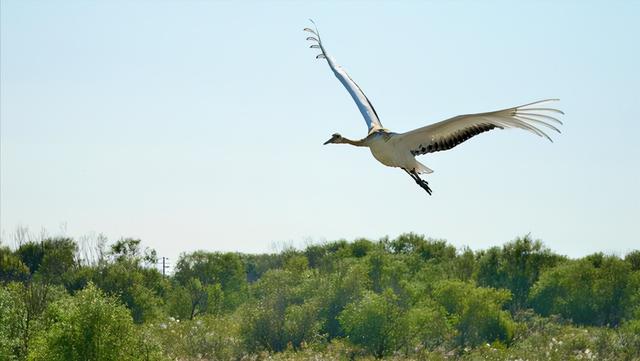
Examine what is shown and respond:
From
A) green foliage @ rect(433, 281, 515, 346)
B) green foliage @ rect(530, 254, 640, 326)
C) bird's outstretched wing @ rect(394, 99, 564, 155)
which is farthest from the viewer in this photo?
green foliage @ rect(530, 254, 640, 326)

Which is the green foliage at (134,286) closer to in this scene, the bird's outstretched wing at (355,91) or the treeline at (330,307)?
the treeline at (330,307)

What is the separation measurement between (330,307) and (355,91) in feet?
156

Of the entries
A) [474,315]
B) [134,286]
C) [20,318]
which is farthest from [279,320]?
[20,318]

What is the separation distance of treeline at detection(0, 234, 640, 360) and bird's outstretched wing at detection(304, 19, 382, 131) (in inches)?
1022

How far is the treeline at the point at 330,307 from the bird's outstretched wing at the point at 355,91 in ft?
Answer: 85.2

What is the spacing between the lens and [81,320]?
48781 mm

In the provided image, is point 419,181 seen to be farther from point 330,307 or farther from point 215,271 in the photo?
point 215,271

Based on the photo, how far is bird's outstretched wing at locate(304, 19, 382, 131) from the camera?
23.4 metres

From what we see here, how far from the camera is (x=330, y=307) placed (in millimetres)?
71500

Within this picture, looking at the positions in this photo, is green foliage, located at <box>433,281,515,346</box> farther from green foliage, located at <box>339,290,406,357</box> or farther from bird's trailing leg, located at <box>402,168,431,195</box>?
bird's trailing leg, located at <box>402,168,431,195</box>

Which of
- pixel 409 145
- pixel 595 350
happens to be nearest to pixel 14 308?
pixel 595 350

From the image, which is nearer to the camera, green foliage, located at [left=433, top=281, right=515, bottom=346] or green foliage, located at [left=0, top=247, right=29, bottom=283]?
green foliage, located at [left=433, top=281, right=515, bottom=346]

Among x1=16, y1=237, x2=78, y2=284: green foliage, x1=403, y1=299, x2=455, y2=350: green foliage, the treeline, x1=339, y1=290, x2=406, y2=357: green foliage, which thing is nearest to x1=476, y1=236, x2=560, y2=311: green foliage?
the treeline

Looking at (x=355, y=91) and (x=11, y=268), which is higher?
(x=11, y=268)
